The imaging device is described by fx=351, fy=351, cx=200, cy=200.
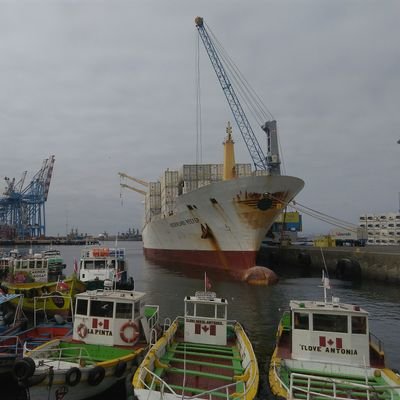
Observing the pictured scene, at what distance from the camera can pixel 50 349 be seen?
12.1 meters

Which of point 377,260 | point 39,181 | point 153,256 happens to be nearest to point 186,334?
point 377,260

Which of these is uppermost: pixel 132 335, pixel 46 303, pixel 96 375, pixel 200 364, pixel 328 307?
pixel 328 307

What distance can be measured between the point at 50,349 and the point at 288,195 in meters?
32.4

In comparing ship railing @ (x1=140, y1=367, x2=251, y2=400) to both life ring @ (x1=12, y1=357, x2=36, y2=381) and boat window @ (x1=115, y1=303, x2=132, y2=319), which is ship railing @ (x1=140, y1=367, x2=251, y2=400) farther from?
boat window @ (x1=115, y1=303, x2=132, y2=319)

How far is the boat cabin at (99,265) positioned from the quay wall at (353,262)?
17483 mm

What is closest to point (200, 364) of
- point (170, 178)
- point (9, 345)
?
point (9, 345)

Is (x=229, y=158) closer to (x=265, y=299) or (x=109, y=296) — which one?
(x=265, y=299)

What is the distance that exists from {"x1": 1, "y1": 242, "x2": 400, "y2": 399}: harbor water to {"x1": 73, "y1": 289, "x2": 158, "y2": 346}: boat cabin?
2028mm

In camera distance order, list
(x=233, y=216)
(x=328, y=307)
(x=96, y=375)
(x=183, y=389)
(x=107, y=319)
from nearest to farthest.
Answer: (x=183, y=389) → (x=96, y=375) → (x=328, y=307) → (x=107, y=319) → (x=233, y=216)

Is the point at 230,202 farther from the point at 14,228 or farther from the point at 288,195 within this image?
the point at 14,228

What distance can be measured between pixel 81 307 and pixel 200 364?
526 cm

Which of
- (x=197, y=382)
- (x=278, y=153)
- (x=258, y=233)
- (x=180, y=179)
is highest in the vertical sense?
(x=278, y=153)

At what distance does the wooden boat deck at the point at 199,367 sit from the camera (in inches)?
439

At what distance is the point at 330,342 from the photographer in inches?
483
